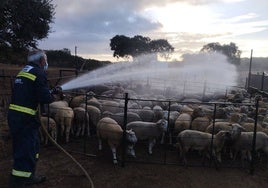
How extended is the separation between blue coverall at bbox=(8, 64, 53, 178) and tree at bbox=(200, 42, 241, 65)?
42951 millimetres

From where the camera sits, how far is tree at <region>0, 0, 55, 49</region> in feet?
63.9

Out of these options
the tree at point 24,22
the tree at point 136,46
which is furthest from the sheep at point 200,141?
the tree at point 136,46

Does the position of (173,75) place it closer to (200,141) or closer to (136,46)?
(136,46)

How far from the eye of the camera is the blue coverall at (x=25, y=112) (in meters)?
5.89

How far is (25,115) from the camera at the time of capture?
5945mm

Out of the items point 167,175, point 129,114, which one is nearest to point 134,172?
point 167,175

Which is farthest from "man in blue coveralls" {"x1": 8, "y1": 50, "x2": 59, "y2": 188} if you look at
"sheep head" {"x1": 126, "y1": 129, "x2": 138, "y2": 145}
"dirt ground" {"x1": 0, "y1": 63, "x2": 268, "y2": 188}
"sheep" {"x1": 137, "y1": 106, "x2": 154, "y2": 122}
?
"sheep" {"x1": 137, "y1": 106, "x2": 154, "y2": 122}

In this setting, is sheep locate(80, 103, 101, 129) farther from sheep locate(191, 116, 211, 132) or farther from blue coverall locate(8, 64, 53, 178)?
blue coverall locate(8, 64, 53, 178)

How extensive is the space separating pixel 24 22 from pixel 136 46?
31161mm

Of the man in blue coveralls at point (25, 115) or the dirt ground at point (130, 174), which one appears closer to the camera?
the man in blue coveralls at point (25, 115)

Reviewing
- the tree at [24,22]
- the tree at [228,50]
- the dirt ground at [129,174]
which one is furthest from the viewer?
the tree at [228,50]

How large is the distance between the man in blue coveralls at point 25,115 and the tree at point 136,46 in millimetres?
44179

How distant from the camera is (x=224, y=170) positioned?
8250mm

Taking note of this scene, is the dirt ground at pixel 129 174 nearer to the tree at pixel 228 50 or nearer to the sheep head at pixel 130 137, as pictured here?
the sheep head at pixel 130 137
